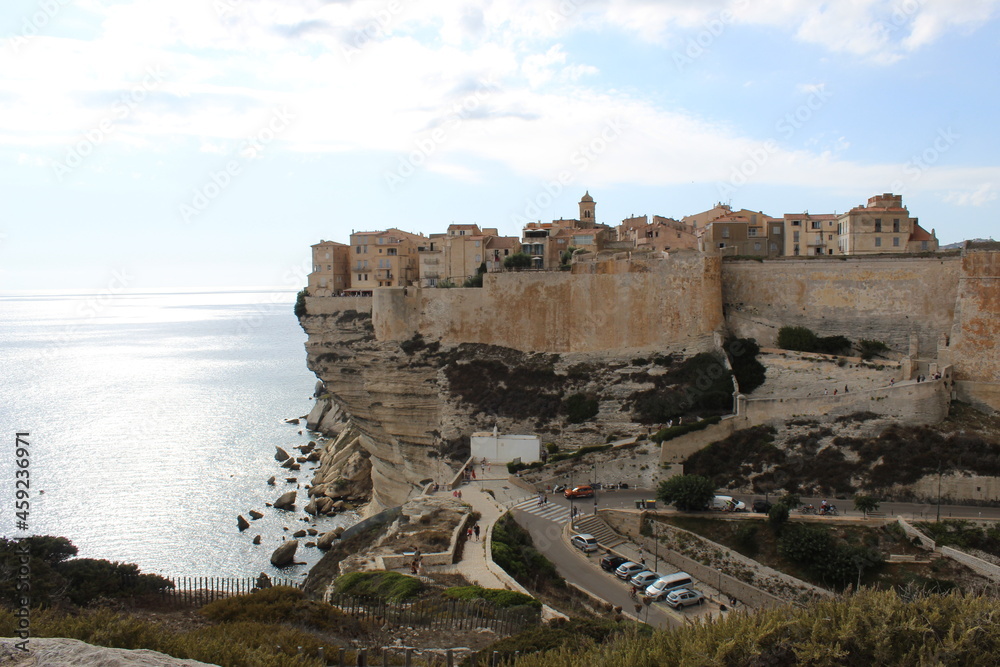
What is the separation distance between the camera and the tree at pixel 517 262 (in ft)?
152

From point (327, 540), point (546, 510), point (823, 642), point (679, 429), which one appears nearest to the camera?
point (823, 642)

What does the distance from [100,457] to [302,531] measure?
949 inches

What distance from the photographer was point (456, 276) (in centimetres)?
4925

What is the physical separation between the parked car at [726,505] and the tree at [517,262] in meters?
24.9

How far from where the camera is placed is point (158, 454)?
2192 inches

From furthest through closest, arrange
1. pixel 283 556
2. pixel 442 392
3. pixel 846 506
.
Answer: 1. pixel 442 392
2. pixel 283 556
3. pixel 846 506

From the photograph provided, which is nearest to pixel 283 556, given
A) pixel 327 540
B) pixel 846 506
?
pixel 327 540

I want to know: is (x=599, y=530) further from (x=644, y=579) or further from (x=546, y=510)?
(x=644, y=579)

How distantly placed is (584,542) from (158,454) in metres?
43.0

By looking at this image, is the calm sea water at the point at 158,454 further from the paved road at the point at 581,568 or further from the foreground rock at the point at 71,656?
the foreground rock at the point at 71,656

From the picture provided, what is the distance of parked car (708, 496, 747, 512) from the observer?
76.4 ft

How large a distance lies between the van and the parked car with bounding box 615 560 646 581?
750mm

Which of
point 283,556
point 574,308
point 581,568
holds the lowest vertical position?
point 283,556

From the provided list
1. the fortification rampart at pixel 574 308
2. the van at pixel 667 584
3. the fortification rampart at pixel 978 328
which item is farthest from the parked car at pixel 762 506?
the fortification rampart at pixel 574 308
